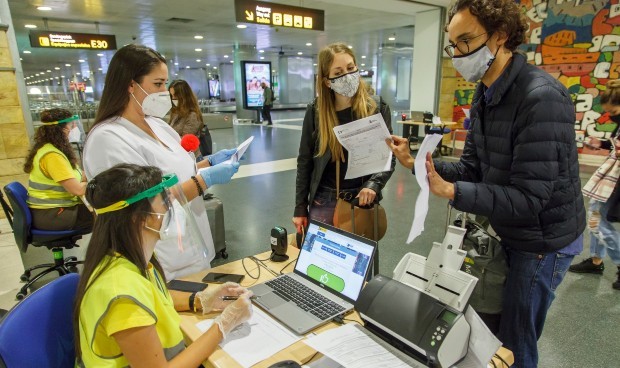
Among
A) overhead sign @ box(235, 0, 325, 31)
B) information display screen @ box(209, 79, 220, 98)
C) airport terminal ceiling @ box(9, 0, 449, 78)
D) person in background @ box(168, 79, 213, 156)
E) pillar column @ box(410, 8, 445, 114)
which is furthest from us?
information display screen @ box(209, 79, 220, 98)

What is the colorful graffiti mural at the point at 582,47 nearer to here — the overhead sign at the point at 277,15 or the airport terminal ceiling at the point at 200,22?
the airport terminal ceiling at the point at 200,22

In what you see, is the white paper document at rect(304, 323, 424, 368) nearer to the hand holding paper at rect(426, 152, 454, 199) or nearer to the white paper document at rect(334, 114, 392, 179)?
the hand holding paper at rect(426, 152, 454, 199)

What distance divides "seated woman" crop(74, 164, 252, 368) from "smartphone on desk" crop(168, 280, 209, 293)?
285 mm

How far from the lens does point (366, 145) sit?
174cm

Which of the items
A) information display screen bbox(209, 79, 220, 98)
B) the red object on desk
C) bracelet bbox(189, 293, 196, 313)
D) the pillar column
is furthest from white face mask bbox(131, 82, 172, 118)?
information display screen bbox(209, 79, 220, 98)

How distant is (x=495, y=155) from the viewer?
1272 millimetres

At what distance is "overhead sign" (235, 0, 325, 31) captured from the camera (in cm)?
507

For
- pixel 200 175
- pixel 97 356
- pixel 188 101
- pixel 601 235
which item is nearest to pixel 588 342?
pixel 601 235

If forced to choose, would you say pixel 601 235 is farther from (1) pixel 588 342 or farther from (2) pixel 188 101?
(2) pixel 188 101

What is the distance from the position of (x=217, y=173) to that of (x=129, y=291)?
2.62ft

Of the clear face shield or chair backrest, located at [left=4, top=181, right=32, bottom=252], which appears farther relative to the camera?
chair backrest, located at [left=4, top=181, right=32, bottom=252]

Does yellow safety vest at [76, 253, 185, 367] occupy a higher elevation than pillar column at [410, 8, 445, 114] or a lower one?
lower

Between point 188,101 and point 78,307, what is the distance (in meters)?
3.15

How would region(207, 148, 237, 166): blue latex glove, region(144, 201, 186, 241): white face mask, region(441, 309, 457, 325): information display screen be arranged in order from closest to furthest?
region(441, 309, 457, 325): information display screen < region(144, 201, 186, 241): white face mask < region(207, 148, 237, 166): blue latex glove
